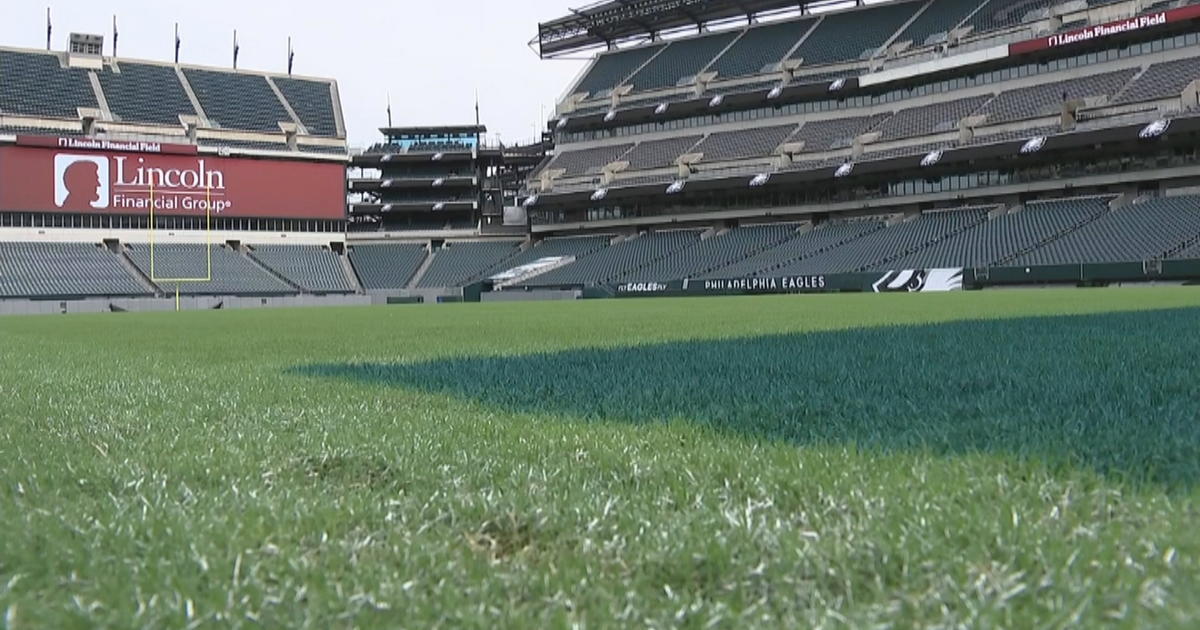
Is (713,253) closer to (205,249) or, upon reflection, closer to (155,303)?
(155,303)

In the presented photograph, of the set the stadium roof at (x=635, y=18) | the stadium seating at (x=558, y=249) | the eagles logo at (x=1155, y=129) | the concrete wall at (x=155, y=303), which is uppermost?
the stadium roof at (x=635, y=18)

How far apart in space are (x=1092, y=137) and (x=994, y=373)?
35.1 meters

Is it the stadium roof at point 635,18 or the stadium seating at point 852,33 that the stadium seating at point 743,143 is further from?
the stadium roof at point 635,18

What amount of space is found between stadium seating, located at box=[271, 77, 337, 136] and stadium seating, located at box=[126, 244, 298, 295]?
972 cm

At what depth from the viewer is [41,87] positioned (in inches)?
1863

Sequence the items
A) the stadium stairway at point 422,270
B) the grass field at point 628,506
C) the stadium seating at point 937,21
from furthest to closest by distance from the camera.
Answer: the stadium stairway at point 422,270 → the stadium seating at point 937,21 → the grass field at point 628,506

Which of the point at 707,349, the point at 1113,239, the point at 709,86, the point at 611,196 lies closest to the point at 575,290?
the point at 611,196

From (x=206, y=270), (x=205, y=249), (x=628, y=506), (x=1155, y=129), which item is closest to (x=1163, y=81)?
(x=1155, y=129)

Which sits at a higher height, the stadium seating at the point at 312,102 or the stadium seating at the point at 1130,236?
the stadium seating at the point at 312,102

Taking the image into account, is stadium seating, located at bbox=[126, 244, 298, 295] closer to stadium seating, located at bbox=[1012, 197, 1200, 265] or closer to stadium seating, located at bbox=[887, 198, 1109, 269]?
stadium seating, located at bbox=[887, 198, 1109, 269]

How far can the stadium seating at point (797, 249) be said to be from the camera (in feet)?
128

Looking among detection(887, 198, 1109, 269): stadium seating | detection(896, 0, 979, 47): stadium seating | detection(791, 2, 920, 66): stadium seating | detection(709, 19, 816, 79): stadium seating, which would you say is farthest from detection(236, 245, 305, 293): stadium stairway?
detection(896, 0, 979, 47): stadium seating

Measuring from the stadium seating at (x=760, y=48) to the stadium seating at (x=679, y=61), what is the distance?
1.06 meters

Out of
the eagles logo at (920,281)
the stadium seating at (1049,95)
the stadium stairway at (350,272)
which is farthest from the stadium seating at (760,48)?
the stadium stairway at (350,272)
